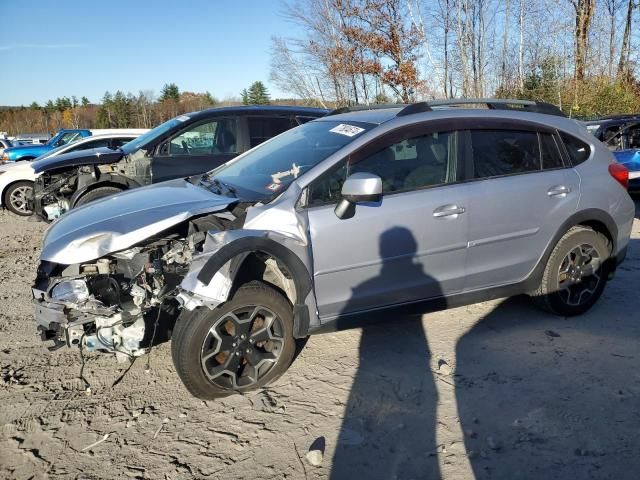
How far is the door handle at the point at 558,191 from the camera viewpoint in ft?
13.0

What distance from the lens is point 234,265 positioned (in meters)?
2.99

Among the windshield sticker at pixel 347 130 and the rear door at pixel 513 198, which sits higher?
the windshield sticker at pixel 347 130

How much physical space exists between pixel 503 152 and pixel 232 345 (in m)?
2.49

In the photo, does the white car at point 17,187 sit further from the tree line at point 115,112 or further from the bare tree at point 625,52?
the tree line at point 115,112

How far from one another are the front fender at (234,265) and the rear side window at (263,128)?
4.61 m

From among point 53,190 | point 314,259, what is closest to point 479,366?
point 314,259

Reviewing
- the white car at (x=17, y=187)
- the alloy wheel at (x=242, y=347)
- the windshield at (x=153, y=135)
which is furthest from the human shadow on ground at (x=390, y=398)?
the white car at (x=17, y=187)

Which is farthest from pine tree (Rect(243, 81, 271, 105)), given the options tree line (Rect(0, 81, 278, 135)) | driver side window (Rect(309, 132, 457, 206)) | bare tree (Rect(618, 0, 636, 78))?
driver side window (Rect(309, 132, 457, 206))

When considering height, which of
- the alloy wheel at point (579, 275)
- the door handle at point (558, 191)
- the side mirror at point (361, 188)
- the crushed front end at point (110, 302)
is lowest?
the alloy wheel at point (579, 275)

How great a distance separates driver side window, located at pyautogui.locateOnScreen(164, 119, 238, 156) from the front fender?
4.50 m

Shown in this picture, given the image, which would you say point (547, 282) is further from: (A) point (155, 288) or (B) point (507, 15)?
(B) point (507, 15)

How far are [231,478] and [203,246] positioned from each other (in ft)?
4.41

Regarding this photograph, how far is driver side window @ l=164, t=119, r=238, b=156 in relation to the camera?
23.7ft

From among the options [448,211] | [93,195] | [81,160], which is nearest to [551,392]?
[448,211]
